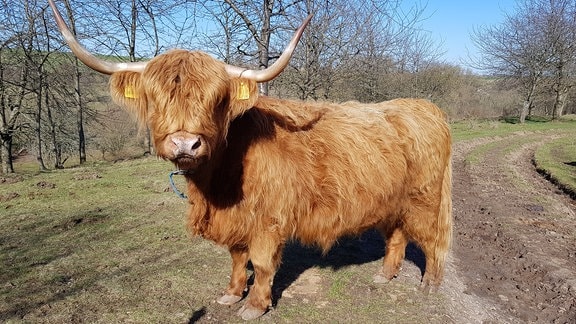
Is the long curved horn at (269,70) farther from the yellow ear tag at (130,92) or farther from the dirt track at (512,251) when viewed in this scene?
the dirt track at (512,251)

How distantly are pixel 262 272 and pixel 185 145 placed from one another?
141cm

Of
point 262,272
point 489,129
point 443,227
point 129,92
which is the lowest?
point 262,272

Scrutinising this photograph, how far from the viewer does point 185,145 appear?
2127 millimetres

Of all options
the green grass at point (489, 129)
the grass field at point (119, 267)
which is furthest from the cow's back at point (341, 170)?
the green grass at point (489, 129)

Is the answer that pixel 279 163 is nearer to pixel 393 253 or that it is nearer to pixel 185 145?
pixel 185 145

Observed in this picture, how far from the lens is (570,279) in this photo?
422 centimetres

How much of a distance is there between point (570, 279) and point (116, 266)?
190 inches

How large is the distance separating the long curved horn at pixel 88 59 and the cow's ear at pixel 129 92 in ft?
0.16

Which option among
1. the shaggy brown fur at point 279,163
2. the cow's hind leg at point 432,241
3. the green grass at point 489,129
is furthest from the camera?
the green grass at point 489,129

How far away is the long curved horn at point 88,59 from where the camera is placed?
8.06ft

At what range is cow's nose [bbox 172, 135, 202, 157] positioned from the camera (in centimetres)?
212

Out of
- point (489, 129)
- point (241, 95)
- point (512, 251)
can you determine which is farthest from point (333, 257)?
point (489, 129)

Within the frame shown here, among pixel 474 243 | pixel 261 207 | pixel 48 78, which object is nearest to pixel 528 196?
pixel 474 243

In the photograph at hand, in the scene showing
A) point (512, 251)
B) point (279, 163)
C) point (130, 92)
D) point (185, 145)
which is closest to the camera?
point (185, 145)
